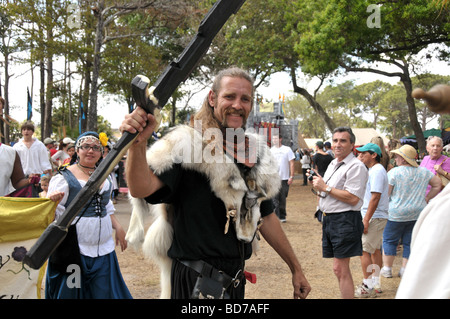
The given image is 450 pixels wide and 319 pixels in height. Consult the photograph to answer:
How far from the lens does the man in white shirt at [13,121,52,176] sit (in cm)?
796

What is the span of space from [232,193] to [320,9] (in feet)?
48.7

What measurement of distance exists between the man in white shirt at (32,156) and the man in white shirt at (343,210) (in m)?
5.88

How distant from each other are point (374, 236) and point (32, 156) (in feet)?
21.4

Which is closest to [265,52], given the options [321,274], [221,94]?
[321,274]

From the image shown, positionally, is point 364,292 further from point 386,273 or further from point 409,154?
point 409,154

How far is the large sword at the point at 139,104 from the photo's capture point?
1.39 m

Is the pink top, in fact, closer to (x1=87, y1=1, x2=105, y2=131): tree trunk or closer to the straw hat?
the straw hat

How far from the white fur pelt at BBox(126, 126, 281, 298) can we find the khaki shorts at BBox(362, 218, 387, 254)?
3340 mm

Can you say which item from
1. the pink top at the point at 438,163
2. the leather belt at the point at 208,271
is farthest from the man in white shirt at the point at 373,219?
the leather belt at the point at 208,271

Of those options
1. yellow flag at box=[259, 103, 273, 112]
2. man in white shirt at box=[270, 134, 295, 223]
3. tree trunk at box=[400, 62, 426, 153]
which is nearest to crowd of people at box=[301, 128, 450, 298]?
man in white shirt at box=[270, 134, 295, 223]

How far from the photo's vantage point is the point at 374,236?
17.4ft

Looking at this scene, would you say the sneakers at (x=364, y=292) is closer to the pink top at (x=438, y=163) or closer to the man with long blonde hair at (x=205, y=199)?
the pink top at (x=438, y=163)

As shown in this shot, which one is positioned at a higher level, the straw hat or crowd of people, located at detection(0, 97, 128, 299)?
the straw hat

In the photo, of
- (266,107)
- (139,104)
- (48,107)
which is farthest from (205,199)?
(48,107)
